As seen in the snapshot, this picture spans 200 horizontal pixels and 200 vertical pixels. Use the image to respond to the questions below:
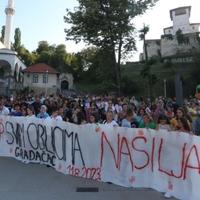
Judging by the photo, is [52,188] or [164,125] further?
[164,125]

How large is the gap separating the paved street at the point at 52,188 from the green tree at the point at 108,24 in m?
32.8

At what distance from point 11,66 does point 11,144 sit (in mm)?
57596

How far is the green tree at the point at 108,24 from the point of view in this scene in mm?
41531

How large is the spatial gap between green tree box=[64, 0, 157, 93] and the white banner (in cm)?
3098

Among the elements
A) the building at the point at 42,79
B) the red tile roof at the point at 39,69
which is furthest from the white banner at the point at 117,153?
the red tile roof at the point at 39,69

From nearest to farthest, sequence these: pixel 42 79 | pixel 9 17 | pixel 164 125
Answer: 1. pixel 164 125
2. pixel 9 17
3. pixel 42 79

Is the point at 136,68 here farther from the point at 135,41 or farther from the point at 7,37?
the point at 135,41

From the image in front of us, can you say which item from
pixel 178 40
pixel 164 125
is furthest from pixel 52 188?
pixel 178 40

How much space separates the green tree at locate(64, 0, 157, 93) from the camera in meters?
41.5

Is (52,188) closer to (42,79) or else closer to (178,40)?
(42,79)

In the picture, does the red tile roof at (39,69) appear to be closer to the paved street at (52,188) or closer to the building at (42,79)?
the building at (42,79)

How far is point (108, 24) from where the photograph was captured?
41281 mm

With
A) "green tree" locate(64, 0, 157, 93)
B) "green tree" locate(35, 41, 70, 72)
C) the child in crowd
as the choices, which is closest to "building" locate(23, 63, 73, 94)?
"green tree" locate(35, 41, 70, 72)

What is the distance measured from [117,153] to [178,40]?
91.5m
